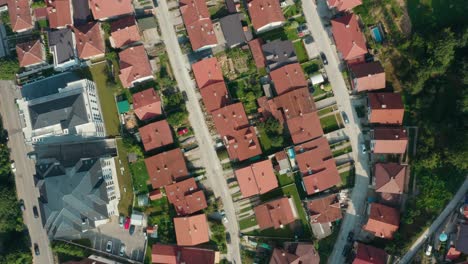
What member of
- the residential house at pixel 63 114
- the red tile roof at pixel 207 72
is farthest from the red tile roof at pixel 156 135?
the red tile roof at pixel 207 72

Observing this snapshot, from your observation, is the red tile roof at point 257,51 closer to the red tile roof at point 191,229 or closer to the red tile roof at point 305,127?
the red tile roof at point 305,127

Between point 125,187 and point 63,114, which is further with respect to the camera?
point 125,187

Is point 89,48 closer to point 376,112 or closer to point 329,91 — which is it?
point 329,91

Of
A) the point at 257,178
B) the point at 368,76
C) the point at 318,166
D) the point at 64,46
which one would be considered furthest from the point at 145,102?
the point at 368,76

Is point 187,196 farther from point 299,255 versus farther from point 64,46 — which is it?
point 64,46

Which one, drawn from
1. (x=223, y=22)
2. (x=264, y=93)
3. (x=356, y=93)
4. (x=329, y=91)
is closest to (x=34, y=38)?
(x=223, y=22)
